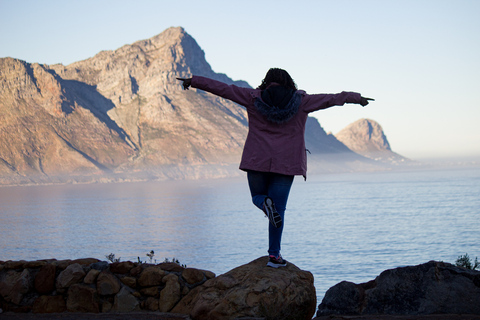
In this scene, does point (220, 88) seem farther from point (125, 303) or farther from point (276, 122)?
point (125, 303)

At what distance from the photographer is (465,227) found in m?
67.2

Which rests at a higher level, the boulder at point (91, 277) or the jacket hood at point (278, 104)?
the jacket hood at point (278, 104)

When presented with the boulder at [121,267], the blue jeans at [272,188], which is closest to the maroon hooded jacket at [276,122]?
the blue jeans at [272,188]

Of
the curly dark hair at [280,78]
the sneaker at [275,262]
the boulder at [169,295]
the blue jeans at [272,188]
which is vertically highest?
the curly dark hair at [280,78]

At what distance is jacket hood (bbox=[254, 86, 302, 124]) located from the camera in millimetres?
6422

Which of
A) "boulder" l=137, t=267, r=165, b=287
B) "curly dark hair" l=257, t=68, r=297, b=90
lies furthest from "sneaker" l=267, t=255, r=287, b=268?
"curly dark hair" l=257, t=68, r=297, b=90

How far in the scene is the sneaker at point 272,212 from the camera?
6223 millimetres

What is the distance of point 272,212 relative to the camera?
6.23 metres

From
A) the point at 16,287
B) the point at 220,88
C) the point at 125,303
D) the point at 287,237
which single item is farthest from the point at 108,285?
the point at 287,237

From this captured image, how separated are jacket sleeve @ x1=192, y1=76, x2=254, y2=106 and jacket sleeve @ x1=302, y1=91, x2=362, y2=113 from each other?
2.42 feet

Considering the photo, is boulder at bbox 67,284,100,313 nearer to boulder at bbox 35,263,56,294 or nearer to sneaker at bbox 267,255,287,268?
boulder at bbox 35,263,56,294

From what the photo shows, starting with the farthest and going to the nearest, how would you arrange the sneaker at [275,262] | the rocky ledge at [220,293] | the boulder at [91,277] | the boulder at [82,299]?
the boulder at [91,277], the boulder at [82,299], the sneaker at [275,262], the rocky ledge at [220,293]

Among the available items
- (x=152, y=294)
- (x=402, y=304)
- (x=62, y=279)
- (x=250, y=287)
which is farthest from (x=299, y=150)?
(x=62, y=279)

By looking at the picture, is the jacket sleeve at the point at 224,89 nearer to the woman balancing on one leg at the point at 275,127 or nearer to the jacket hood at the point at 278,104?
the woman balancing on one leg at the point at 275,127
